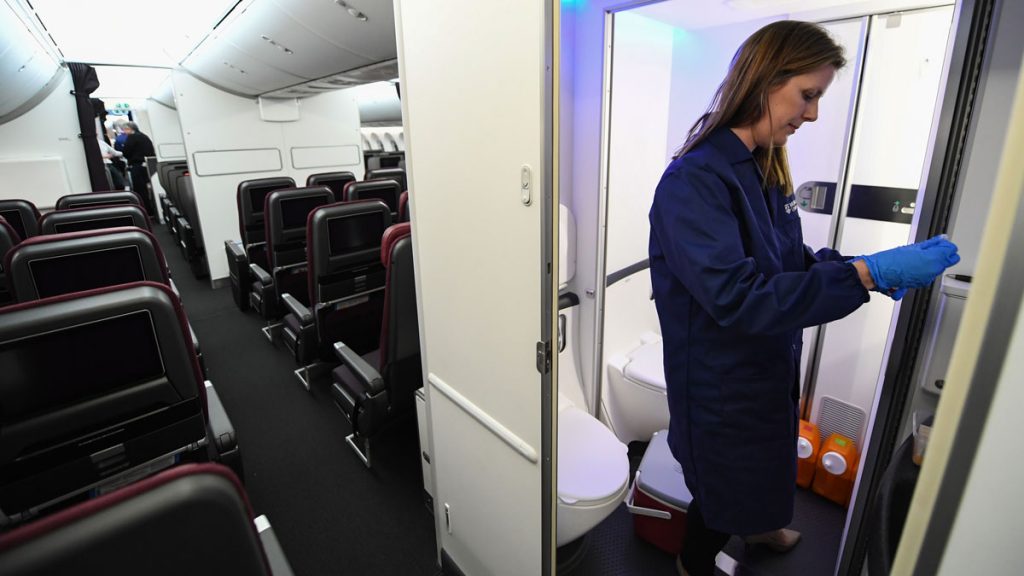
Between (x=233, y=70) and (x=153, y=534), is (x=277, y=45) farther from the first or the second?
(x=153, y=534)

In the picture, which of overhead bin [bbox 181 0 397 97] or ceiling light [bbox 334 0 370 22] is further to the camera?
overhead bin [bbox 181 0 397 97]

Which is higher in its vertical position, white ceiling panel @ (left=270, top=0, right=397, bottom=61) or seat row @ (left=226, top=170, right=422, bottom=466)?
white ceiling panel @ (left=270, top=0, right=397, bottom=61)

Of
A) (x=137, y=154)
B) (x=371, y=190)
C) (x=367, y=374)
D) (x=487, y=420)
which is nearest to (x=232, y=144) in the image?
(x=371, y=190)

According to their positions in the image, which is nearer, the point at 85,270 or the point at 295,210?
the point at 85,270

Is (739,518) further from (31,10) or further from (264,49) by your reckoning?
(31,10)

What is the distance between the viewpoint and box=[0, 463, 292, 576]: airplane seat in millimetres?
581

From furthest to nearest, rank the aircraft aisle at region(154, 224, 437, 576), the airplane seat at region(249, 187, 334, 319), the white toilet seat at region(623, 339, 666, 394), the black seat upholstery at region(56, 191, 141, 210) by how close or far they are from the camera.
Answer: the black seat upholstery at region(56, 191, 141, 210)
the airplane seat at region(249, 187, 334, 319)
the white toilet seat at region(623, 339, 666, 394)
the aircraft aisle at region(154, 224, 437, 576)

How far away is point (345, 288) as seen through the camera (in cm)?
285

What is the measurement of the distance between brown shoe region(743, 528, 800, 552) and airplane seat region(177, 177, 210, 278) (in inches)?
252

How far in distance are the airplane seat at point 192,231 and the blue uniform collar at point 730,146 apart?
6.25 meters

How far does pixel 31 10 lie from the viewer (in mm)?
3207

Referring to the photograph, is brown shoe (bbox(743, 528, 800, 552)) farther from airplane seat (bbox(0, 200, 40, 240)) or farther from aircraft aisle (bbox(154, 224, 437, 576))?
airplane seat (bbox(0, 200, 40, 240))

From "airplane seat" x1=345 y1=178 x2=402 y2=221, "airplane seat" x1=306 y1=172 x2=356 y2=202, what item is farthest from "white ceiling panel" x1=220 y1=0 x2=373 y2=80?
"airplane seat" x1=306 y1=172 x2=356 y2=202

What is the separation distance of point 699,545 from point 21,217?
17.2 feet
